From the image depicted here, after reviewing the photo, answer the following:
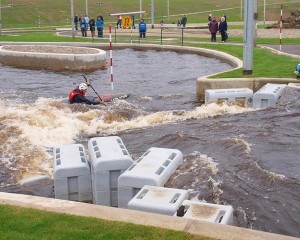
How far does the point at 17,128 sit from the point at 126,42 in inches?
715

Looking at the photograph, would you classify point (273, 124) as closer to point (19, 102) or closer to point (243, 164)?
point (243, 164)

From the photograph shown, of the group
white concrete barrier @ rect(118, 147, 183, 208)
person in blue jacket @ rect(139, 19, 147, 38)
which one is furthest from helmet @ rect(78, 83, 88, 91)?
person in blue jacket @ rect(139, 19, 147, 38)

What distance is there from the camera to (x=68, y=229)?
5523 mm

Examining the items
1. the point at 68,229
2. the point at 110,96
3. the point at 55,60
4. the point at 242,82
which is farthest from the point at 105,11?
the point at 68,229

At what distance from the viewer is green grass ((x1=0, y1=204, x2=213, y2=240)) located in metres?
5.35

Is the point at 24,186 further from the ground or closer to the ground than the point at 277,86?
closer to the ground

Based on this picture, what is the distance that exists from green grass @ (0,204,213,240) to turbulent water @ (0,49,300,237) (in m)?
2.03

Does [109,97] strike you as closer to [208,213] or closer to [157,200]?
[157,200]

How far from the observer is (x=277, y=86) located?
14.1 m

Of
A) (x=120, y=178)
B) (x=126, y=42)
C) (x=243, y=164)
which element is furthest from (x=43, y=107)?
(x=126, y=42)

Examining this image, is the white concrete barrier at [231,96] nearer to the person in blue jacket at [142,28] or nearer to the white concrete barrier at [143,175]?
the white concrete barrier at [143,175]

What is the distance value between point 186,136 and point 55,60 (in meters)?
12.9

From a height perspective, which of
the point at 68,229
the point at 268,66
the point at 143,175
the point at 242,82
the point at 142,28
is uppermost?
the point at 142,28

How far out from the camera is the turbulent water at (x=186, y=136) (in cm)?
794
